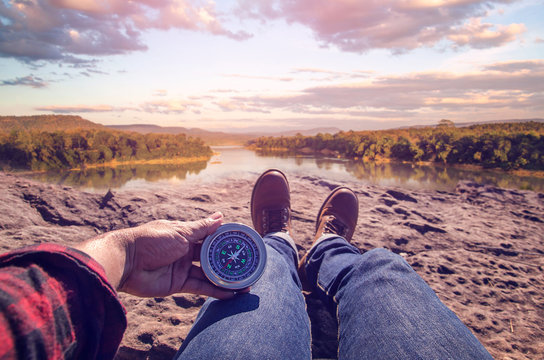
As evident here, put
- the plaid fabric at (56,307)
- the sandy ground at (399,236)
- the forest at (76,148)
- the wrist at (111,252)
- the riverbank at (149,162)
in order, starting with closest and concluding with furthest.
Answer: the plaid fabric at (56,307)
the wrist at (111,252)
the sandy ground at (399,236)
the forest at (76,148)
the riverbank at (149,162)

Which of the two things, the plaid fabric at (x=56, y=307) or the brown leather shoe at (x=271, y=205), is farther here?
the brown leather shoe at (x=271, y=205)

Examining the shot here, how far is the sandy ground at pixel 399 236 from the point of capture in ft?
4.53

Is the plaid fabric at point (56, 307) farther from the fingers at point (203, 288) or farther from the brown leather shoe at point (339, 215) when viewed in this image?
the brown leather shoe at point (339, 215)

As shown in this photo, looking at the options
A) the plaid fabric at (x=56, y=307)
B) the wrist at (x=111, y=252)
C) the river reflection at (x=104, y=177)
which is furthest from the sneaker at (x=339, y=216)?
the river reflection at (x=104, y=177)

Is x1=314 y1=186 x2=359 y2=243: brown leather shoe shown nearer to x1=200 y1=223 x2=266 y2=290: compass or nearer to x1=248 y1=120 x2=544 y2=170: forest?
x1=200 y1=223 x2=266 y2=290: compass

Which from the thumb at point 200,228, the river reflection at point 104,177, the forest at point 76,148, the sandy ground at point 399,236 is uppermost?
Result: the forest at point 76,148

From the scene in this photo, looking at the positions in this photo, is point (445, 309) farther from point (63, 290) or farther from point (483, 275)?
point (63, 290)

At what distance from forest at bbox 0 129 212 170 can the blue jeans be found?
5.81 metres

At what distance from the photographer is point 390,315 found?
1.10m

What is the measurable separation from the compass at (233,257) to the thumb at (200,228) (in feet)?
0.08

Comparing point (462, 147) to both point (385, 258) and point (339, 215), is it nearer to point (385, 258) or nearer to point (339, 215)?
point (339, 215)

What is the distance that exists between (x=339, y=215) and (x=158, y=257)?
2046mm

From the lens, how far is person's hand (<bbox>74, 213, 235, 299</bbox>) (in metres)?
0.96

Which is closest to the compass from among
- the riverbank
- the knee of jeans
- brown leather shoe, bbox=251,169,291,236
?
the knee of jeans
